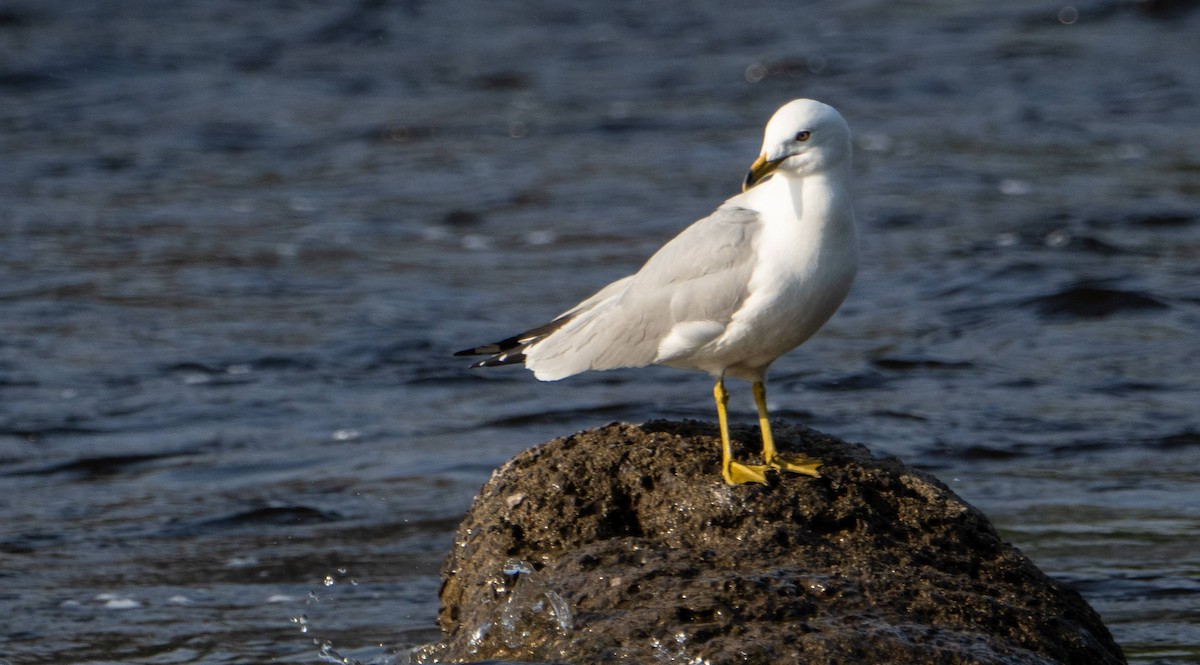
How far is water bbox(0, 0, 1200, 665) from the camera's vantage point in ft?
23.3

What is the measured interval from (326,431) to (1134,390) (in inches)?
170

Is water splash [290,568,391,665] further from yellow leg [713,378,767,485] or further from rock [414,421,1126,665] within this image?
yellow leg [713,378,767,485]

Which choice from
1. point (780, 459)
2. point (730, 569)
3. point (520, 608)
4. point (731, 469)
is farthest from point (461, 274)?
point (730, 569)

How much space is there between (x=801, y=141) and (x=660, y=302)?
0.63 m

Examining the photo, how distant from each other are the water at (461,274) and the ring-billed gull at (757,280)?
59.2 inches

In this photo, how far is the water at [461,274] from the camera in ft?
23.3

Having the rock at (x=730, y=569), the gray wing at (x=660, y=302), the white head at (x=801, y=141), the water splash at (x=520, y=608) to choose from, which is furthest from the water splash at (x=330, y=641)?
the white head at (x=801, y=141)

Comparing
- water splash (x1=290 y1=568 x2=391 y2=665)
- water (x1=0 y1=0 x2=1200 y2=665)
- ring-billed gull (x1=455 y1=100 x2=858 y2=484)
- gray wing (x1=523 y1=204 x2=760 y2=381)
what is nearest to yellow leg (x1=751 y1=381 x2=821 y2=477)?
ring-billed gull (x1=455 y1=100 x2=858 y2=484)

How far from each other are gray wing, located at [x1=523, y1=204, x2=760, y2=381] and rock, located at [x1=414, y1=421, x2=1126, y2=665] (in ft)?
0.78

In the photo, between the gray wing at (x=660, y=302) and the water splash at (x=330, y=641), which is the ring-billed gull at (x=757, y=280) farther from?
the water splash at (x=330, y=641)

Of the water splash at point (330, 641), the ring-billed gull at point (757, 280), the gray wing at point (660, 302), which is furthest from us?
→ the water splash at point (330, 641)

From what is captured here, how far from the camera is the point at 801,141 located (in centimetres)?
481

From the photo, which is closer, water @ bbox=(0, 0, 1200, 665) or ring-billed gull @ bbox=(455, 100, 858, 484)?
ring-billed gull @ bbox=(455, 100, 858, 484)

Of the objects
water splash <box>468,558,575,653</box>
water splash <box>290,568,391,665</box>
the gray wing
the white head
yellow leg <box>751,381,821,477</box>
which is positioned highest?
the white head
